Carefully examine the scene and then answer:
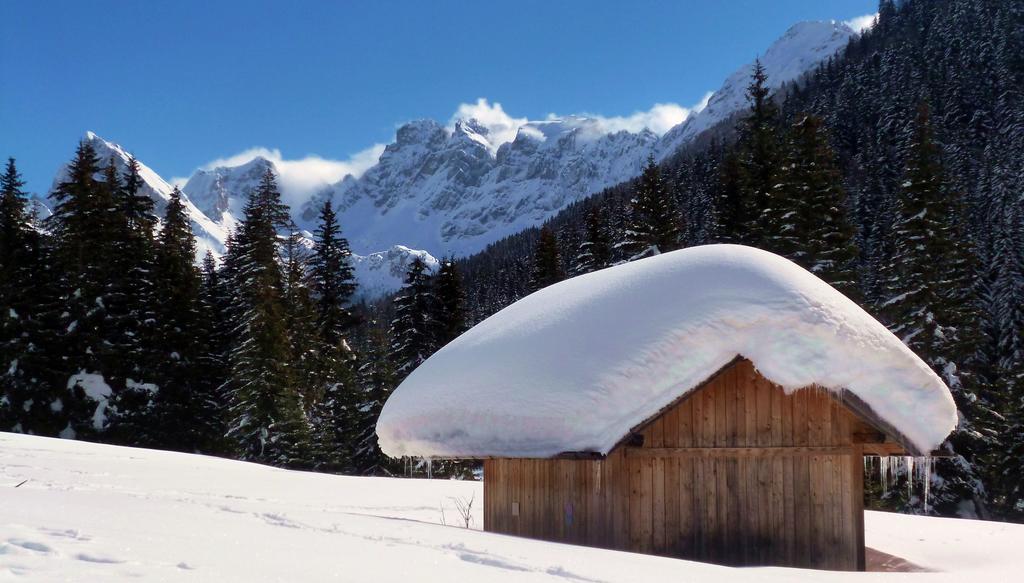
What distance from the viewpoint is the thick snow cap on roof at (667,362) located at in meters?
10.6

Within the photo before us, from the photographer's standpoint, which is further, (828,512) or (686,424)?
(686,424)

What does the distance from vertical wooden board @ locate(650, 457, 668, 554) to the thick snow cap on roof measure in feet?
4.15

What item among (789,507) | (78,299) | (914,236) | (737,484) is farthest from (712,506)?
(78,299)

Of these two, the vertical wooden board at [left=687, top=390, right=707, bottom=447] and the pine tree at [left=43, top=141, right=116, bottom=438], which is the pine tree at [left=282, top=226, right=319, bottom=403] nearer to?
the pine tree at [left=43, top=141, right=116, bottom=438]

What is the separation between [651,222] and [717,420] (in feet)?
88.2

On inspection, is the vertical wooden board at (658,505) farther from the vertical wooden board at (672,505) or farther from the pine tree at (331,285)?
the pine tree at (331,285)

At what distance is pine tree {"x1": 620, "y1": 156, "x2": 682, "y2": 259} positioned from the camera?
122ft

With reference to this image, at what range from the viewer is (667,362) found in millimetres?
10805

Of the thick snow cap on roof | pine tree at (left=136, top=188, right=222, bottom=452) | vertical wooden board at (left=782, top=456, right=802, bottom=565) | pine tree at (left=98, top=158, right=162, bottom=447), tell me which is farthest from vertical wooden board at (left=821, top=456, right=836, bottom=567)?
pine tree at (left=136, top=188, right=222, bottom=452)

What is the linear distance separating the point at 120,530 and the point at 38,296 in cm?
3747

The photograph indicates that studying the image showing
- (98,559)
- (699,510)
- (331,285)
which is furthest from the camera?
(331,285)

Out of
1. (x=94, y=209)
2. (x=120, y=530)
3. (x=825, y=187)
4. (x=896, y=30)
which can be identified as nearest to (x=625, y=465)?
(x=120, y=530)

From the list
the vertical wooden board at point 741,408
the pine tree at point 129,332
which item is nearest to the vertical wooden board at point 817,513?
the vertical wooden board at point 741,408

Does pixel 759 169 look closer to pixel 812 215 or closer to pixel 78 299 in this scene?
pixel 812 215
